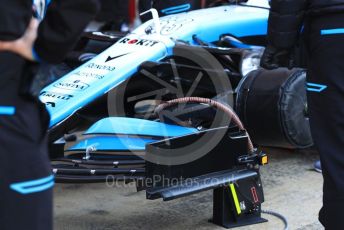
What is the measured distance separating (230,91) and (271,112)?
36 cm

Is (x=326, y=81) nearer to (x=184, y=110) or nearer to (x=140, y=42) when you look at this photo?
(x=184, y=110)

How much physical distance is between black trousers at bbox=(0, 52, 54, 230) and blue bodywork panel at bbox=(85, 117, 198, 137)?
6.19ft

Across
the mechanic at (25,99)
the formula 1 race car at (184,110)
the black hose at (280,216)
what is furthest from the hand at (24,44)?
the black hose at (280,216)

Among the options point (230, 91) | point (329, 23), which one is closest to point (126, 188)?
point (230, 91)

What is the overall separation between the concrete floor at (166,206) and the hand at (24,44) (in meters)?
2.22

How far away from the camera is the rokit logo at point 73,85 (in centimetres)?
420

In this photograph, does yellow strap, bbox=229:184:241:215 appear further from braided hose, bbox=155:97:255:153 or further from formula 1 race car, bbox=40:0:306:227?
braided hose, bbox=155:97:255:153

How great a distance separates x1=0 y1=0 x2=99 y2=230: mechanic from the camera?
1.93 m

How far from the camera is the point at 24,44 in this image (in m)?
1.95

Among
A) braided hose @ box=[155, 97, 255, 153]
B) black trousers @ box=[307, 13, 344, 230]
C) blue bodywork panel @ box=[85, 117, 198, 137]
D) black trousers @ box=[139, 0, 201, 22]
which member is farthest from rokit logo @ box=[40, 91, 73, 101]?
black trousers @ box=[139, 0, 201, 22]

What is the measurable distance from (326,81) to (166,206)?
5.51 ft

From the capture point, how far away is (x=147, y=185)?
11.5ft

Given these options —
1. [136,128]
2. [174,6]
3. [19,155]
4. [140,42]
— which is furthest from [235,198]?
[174,6]

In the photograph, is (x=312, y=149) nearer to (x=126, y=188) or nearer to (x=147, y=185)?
(x=126, y=188)
